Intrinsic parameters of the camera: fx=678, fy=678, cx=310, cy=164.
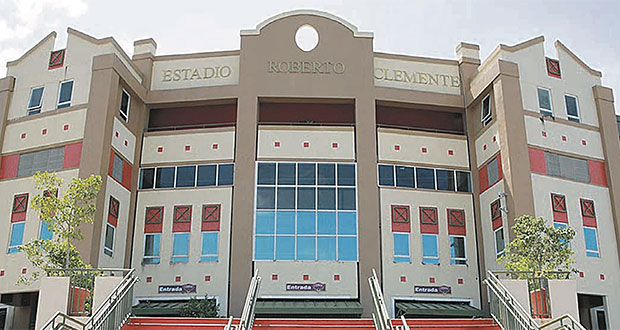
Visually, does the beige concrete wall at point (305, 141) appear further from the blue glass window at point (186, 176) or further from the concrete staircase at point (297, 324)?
the concrete staircase at point (297, 324)

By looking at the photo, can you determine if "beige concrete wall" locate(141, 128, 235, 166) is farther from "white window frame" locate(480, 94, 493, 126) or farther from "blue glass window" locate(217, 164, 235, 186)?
"white window frame" locate(480, 94, 493, 126)

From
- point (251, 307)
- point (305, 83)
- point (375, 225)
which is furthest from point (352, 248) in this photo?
point (251, 307)

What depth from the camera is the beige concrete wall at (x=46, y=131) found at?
85.3 ft

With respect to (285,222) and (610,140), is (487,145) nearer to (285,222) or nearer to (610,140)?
(610,140)

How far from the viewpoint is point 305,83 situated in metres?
27.9

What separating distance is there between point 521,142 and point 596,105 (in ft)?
16.6

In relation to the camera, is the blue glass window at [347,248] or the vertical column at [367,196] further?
the blue glass window at [347,248]

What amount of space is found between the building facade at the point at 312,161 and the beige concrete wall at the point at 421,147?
9 cm

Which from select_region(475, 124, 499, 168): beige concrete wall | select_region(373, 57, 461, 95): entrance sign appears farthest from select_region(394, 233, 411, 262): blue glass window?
select_region(373, 57, 461, 95): entrance sign

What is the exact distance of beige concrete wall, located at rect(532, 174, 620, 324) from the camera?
24969mm

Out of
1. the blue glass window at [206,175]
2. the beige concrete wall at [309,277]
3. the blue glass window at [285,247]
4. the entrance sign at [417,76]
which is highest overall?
the entrance sign at [417,76]

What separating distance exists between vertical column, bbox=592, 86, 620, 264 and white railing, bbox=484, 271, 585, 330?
10.8 meters

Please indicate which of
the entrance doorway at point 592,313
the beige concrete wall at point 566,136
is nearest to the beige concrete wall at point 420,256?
the beige concrete wall at point 566,136

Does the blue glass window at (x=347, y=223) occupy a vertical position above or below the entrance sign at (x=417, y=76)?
below
